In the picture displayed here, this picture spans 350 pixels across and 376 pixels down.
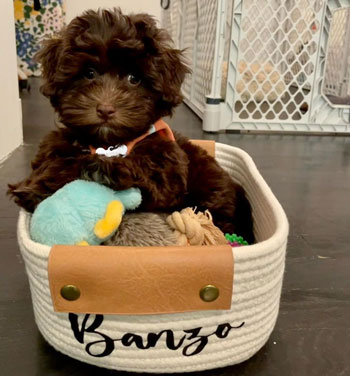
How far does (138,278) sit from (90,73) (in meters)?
0.35

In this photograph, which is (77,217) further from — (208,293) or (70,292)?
(208,293)

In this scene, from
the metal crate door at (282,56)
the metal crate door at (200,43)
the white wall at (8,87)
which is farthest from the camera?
the metal crate door at (200,43)

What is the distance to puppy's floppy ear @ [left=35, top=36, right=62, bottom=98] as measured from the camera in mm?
713

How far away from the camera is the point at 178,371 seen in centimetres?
63


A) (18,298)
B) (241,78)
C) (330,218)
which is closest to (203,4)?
(241,78)

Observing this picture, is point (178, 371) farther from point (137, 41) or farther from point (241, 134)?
point (241, 134)

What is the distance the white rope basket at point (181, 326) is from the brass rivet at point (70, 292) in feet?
0.12

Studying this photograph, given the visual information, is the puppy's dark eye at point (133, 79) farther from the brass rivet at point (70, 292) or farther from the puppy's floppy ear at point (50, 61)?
the brass rivet at point (70, 292)

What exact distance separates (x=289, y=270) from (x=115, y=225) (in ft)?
1.73

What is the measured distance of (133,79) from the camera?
28.1 inches

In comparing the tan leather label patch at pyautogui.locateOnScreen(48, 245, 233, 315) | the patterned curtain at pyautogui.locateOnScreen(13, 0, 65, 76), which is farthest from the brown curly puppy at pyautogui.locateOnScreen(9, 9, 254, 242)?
the patterned curtain at pyautogui.locateOnScreen(13, 0, 65, 76)

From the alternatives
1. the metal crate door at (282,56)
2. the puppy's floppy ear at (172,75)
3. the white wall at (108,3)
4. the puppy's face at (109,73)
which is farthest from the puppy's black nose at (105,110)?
the white wall at (108,3)

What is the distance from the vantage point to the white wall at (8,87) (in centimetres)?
174

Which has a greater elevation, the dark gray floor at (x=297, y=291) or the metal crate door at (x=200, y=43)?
the metal crate door at (x=200, y=43)
